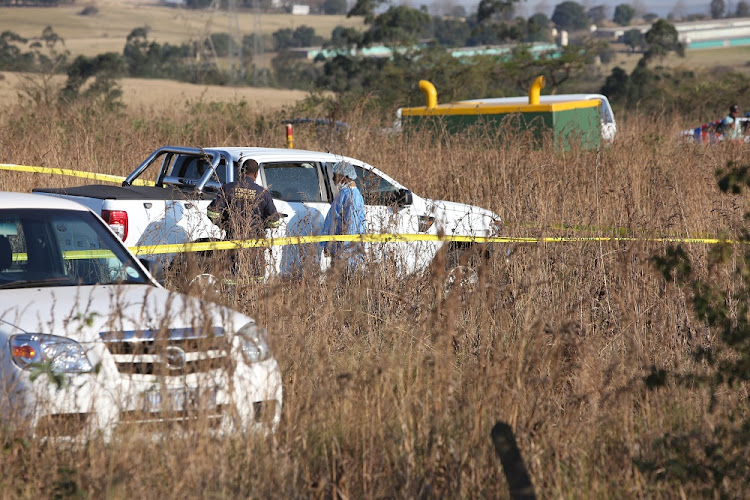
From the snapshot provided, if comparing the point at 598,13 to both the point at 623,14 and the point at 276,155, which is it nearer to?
the point at 623,14

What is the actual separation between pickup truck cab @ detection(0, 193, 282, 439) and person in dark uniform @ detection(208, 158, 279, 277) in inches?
70.1

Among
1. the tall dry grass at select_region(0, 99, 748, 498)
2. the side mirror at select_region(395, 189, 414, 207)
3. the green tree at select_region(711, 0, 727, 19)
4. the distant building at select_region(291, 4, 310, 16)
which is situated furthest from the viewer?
the green tree at select_region(711, 0, 727, 19)

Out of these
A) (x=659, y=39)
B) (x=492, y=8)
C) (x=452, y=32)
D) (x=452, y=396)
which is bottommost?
(x=452, y=396)

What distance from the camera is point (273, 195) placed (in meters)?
9.63

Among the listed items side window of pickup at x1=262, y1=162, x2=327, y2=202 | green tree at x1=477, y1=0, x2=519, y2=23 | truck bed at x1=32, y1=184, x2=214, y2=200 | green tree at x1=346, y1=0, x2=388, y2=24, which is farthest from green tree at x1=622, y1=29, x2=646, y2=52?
truck bed at x1=32, y1=184, x2=214, y2=200

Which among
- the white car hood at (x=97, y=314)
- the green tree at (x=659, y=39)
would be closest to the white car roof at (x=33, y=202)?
the white car hood at (x=97, y=314)

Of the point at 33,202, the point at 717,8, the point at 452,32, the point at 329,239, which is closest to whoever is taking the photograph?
the point at 33,202

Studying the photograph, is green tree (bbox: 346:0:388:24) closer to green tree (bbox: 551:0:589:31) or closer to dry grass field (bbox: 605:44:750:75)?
dry grass field (bbox: 605:44:750:75)

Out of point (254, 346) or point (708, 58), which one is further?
point (708, 58)

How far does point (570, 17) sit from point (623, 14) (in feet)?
98.7

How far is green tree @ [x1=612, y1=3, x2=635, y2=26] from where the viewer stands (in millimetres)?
186250

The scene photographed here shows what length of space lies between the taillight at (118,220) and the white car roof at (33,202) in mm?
2332

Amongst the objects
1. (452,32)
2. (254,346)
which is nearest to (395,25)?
(254,346)

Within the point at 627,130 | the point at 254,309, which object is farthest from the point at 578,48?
the point at 254,309
